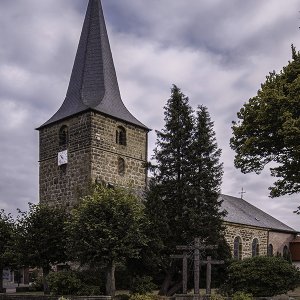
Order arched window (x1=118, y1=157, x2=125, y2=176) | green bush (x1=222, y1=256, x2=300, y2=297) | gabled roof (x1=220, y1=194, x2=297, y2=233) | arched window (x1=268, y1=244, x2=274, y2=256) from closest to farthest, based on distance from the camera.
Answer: green bush (x1=222, y1=256, x2=300, y2=297) → arched window (x1=118, y1=157, x2=125, y2=176) → gabled roof (x1=220, y1=194, x2=297, y2=233) → arched window (x1=268, y1=244, x2=274, y2=256)

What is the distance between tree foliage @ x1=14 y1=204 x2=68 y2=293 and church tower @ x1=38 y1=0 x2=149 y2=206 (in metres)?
6.48

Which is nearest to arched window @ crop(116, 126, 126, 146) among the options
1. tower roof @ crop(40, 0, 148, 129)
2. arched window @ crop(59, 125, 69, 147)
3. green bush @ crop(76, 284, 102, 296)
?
tower roof @ crop(40, 0, 148, 129)

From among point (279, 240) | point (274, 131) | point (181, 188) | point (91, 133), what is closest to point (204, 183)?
point (181, 188)

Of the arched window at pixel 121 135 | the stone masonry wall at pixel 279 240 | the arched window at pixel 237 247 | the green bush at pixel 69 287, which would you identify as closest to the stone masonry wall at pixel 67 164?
the arched window at pixel 121 135

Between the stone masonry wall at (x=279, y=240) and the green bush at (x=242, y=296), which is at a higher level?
the stone masonry wall at (x=279, y=240)

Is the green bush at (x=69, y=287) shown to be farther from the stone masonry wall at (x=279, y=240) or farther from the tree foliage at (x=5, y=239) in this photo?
the stone masonry wall at (x=279, y=240)

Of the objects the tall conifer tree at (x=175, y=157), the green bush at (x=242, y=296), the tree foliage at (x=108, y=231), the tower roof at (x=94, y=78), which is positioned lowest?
the green bush at (x=242, y=296)

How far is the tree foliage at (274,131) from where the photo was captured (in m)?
22.2

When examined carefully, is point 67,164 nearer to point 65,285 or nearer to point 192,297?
point 65,285

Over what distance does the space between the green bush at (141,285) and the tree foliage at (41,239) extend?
509cm

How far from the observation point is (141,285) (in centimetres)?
2453

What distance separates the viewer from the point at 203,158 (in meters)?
28.4

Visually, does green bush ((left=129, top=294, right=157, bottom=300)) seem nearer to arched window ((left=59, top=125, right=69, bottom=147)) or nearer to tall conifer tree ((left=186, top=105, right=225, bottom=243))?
tall conifer tree ((left=186, top=105, right=225, bottom=243))

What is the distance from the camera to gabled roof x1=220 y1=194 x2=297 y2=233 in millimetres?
44750
